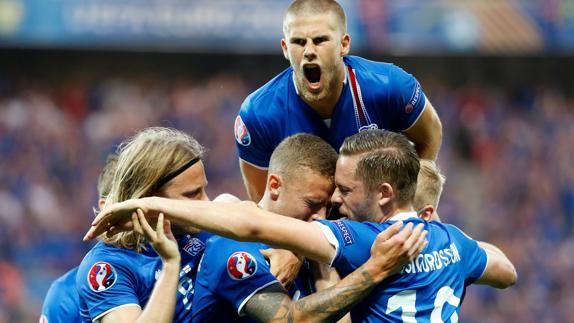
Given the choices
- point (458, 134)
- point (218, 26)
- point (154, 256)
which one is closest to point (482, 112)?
point (458, 134)

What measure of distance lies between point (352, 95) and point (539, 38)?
40.4 feet

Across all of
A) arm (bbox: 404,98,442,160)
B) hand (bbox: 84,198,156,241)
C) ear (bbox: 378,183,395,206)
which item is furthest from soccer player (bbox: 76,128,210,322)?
arm (bbox: 404,98,442,160)

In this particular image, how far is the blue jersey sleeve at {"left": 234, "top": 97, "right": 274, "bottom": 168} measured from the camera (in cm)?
609

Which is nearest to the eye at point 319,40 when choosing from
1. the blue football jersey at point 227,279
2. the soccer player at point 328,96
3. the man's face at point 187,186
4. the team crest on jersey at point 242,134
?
the soccer player at point 328,96

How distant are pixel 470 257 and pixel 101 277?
187 cm

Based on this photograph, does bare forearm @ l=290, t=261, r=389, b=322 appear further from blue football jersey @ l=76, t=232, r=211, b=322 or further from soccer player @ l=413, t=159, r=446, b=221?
soccer player @ l=413, t=159, r=446, b=221

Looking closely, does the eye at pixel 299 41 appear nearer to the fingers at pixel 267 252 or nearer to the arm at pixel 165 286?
the fingers at pixel 267 252

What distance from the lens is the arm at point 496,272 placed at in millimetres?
5105

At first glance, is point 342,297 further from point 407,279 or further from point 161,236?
point 161,236

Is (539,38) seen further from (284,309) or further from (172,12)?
(284,309)

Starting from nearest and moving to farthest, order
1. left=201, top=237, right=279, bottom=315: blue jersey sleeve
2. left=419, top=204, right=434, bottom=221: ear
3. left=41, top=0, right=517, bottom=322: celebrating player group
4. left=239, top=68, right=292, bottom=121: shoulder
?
left=41, top=0, right=517, bottom=322: celebrating player group, left=201, top=237, right=279, bottom=315: blue jersey sleeve, left=419, top=204, right=434, bottom=221: ear, left=239, top=68, right=292, bottom=121: shoulder

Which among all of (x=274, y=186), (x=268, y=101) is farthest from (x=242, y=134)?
(x=274, y=186)

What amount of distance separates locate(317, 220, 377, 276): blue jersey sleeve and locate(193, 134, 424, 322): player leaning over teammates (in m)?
0.09

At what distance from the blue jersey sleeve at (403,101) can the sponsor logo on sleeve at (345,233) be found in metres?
1.58
